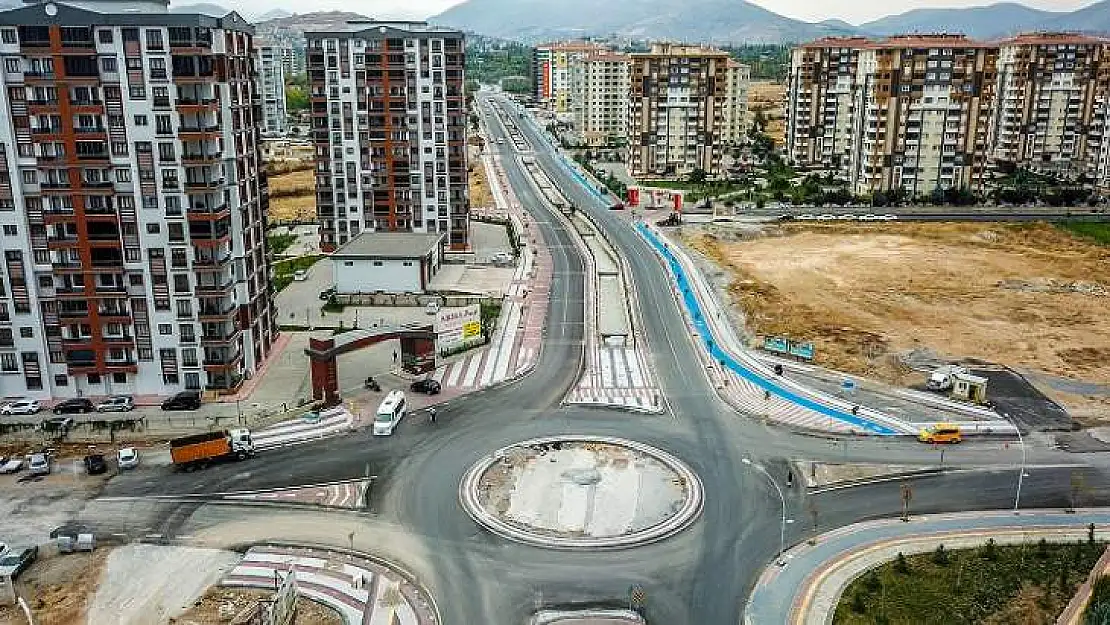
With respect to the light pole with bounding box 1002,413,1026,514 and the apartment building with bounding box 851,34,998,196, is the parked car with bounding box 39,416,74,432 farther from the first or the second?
the apartment building with bounding box 851,34,998,196

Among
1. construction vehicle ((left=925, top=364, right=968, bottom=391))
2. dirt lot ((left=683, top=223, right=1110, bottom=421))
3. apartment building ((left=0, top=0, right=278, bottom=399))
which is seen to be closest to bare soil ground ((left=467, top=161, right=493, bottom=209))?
dirt lot ((left=683, top=223, right=1110, bottom=421))

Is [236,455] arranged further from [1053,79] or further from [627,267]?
[1053,79]

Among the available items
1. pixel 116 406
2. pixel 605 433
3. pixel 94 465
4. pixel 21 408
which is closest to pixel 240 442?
pixel 94 465

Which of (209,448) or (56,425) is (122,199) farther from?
(209,448)

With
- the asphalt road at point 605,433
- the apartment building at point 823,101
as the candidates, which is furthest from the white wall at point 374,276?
the apartment building at point 823,101

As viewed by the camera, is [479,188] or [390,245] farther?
[479,188]

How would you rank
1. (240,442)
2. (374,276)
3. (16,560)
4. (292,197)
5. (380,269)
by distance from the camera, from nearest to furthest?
1. (16,560)
2. (240,442)
3. (380,269)
4. (374,276)
5. (292,197)
